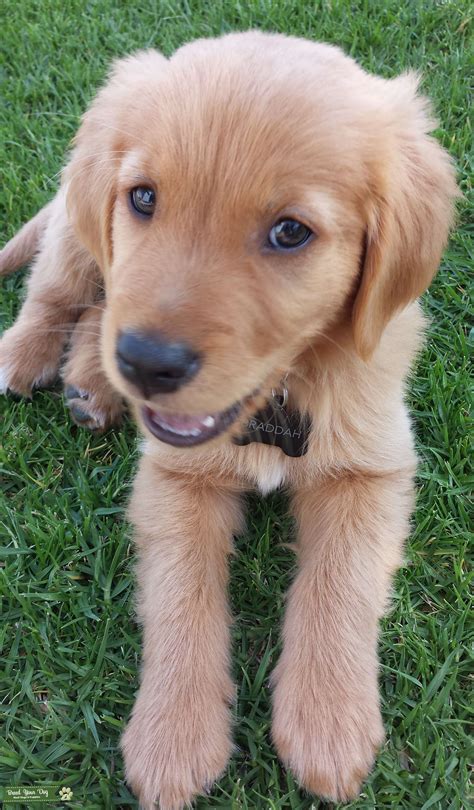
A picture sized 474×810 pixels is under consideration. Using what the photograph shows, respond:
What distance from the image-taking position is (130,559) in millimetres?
2469

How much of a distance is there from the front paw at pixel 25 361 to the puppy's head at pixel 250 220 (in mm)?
1164

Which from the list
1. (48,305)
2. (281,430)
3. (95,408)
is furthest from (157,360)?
(48,305)

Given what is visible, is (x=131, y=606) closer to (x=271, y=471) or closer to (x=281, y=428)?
(x=271, y=471)

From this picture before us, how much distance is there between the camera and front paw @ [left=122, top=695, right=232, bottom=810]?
188 cm

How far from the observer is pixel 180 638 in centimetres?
208

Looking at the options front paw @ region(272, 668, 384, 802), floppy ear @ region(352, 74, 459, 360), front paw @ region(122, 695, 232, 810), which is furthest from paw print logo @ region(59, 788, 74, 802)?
floppy ear @ region(352, 74, 459, 360)

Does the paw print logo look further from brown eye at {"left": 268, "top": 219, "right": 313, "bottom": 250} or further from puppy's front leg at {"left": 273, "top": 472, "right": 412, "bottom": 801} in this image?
brown eye at {"left": 268, "top": 219, "right": 313, "bottom": 250}

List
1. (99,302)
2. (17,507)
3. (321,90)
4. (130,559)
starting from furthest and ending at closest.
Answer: (99,302), (17,507), (130,559), (321,90)

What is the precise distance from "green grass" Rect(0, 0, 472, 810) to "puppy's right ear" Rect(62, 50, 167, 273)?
935 millimetres

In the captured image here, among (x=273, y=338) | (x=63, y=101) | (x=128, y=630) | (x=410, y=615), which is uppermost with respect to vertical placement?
(x=273, y=338)

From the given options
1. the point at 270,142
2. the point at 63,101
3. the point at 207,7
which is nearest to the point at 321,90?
the point at 270,142

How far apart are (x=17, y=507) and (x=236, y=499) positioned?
885 millimetres

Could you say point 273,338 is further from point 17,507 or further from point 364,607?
point 17,507

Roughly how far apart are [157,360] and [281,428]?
0.80 m
